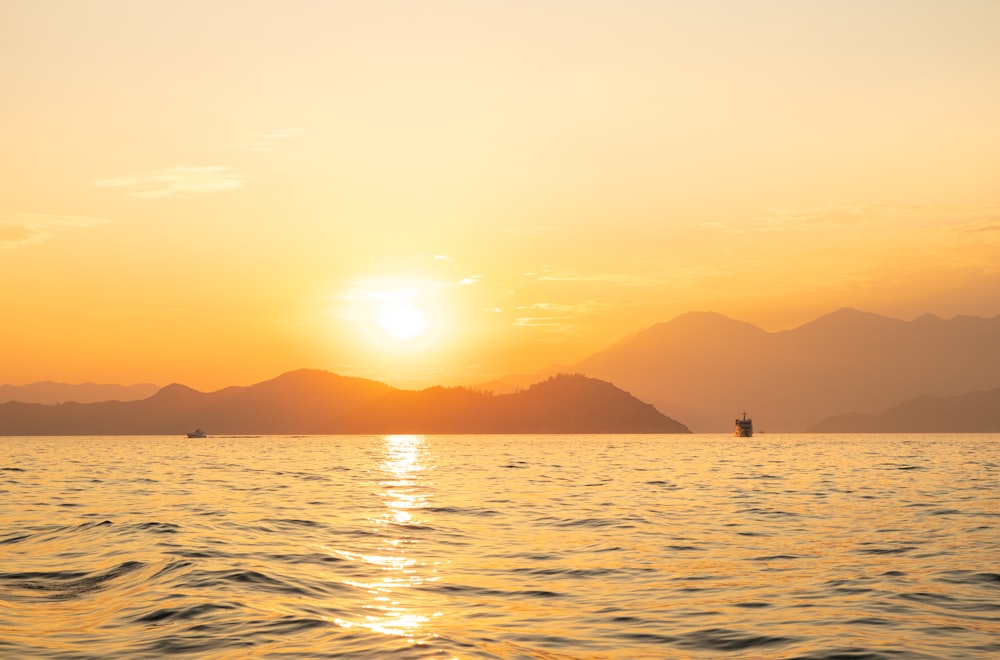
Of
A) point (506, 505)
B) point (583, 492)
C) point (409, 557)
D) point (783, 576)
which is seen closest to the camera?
point (783, 576)

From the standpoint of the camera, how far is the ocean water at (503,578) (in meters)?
19.2

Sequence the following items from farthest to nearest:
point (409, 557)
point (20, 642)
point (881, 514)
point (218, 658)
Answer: point (881, 514) < point (409, 557) < point (20, 642) < point (218, 658)

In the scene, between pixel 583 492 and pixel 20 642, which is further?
pixel 583 492

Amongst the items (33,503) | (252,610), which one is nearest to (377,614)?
(252,610)

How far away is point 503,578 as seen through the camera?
2766 cm

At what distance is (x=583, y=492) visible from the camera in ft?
210

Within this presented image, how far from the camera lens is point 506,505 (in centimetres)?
5344

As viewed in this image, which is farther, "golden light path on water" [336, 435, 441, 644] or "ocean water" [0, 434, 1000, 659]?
"golden light path on water" [336, 435, 441, 644]

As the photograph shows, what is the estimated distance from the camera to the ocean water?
63.0ft

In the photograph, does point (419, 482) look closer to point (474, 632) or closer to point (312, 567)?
point (312, 567)

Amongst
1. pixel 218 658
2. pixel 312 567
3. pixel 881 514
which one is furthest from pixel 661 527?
pixel 218 658

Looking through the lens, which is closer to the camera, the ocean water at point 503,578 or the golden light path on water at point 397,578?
the ocean water at point 503,578

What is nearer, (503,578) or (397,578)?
(503,578)

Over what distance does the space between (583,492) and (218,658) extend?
157 ft
